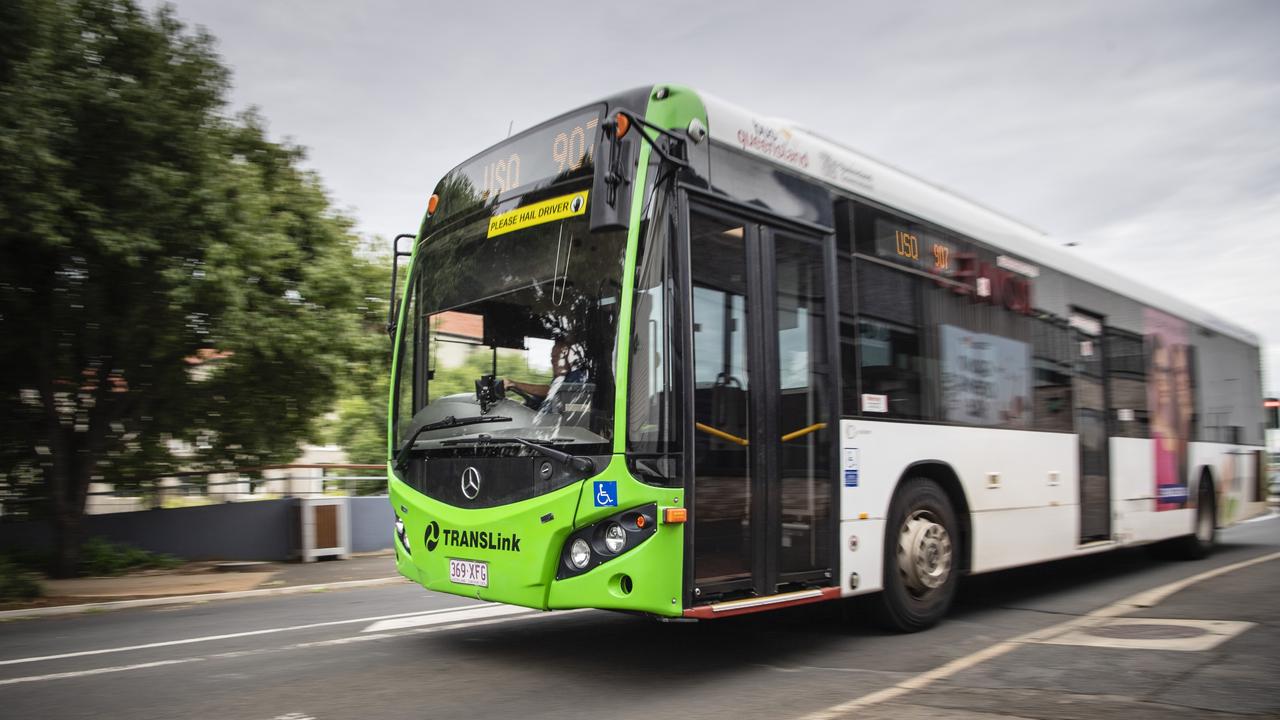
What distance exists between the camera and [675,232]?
5.42 meters

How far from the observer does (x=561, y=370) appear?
554 centimetres

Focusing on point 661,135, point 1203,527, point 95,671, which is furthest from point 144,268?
point 1203,527

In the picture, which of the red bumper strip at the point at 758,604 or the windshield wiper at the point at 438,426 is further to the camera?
the windshield wiper at the point at 438,426

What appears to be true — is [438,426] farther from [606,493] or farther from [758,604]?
[758,604]

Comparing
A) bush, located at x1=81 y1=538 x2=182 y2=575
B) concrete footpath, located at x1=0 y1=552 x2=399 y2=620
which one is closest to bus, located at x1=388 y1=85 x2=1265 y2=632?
concrete footpath, located at x1=0 y1=552 x2=399 y2=620

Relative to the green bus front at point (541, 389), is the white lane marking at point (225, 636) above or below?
below

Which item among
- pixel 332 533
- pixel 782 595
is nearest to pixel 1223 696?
pixel 782 595

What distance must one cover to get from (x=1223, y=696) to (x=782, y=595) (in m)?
2.39

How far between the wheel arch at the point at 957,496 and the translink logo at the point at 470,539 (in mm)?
3355

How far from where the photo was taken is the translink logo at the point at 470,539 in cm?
554

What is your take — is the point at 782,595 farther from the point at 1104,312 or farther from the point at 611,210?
the point at 1104,312

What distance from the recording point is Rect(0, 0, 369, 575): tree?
9992 mm

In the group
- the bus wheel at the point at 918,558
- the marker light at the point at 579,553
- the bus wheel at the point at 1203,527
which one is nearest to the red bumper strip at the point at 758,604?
the marker light at the point at 579,553

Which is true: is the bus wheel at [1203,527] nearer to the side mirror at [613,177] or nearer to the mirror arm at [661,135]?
the mirror arm at [661,135]
